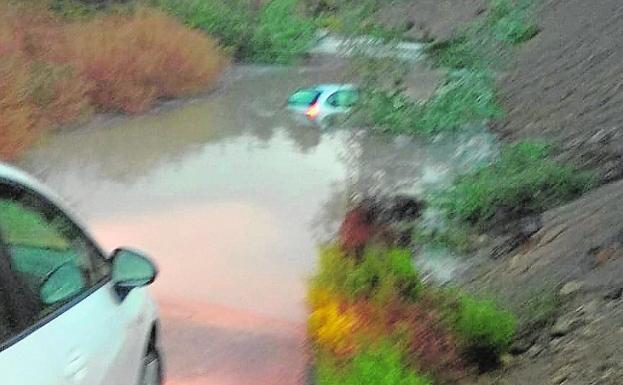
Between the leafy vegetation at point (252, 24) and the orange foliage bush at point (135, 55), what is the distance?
138 mm

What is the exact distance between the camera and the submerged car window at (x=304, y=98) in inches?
303

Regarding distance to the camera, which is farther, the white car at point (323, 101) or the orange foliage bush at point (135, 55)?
the orange foliage bush at point (135, 55)

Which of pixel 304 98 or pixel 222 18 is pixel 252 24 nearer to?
pixel 222 18

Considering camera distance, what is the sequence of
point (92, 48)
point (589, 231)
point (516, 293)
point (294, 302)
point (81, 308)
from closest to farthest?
point (81, 308) < point (589, 231) < point (516, 293) < point (294, 302) < point (92, 48)

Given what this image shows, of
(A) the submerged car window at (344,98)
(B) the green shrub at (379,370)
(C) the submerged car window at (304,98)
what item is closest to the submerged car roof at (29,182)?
(B) the green shrub at (379,370)

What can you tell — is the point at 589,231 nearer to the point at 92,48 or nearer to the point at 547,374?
the point at 547,374

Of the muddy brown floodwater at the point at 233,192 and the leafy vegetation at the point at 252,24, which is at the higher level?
the leafy vegetation at the point at 252,24

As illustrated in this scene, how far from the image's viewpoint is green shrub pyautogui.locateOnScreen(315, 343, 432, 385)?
149 inches

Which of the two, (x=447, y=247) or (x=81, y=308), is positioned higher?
(x=81, y=308)

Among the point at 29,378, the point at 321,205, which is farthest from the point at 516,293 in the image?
the point at 321,205

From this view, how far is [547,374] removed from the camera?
3.41 m

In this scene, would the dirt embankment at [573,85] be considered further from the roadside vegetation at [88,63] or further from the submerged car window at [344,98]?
the roadside vegetation at [88,63]

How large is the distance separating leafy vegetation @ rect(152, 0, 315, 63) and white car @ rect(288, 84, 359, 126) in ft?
1.17

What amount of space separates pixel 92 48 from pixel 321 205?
300 cm
